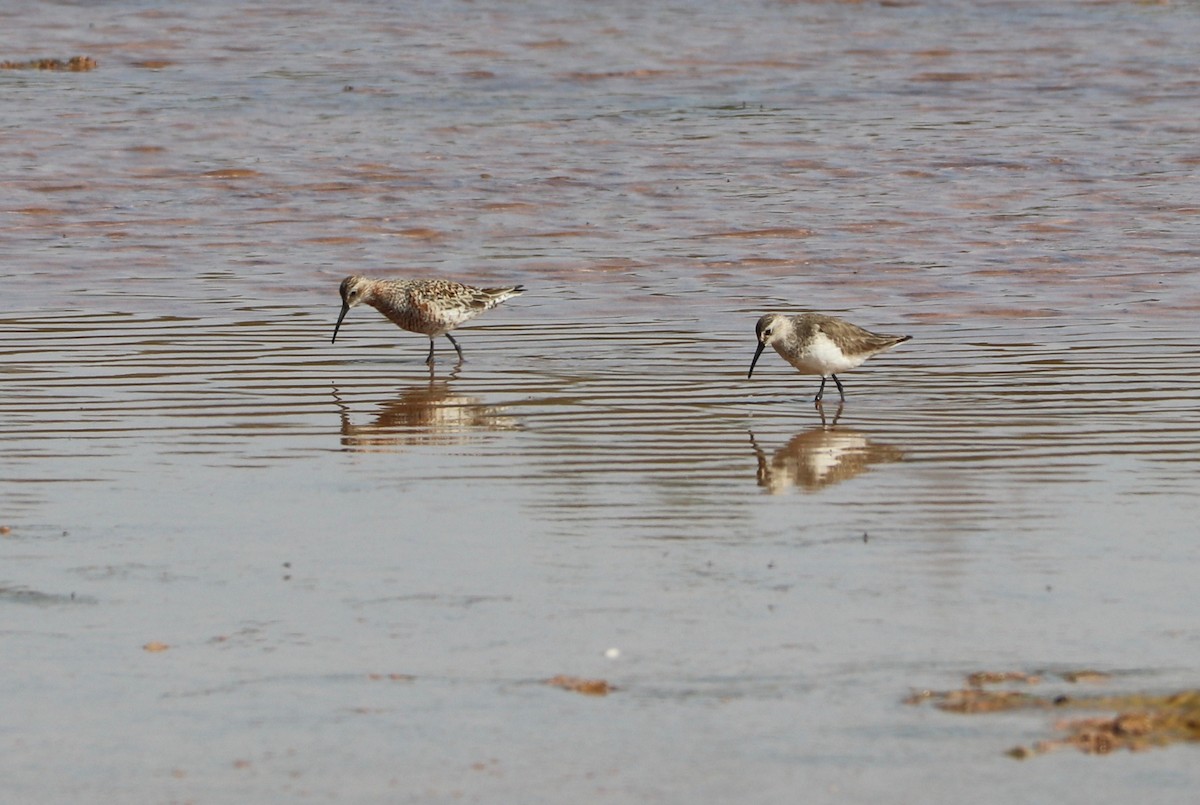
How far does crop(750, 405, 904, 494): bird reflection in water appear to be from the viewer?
985 centimetres

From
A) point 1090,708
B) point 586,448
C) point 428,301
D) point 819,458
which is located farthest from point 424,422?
point 1090,708

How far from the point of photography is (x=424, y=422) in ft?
38.4

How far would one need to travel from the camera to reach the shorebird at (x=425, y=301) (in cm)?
1407

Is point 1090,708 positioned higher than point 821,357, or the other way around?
point 1090,708

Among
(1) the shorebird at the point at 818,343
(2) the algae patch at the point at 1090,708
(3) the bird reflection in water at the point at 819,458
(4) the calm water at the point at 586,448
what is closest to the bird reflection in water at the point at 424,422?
(4) the calm water at the point at 586,448

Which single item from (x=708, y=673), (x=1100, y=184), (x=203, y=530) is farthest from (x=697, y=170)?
(x=708, y=673)

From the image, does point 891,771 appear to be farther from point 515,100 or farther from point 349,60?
point 349,60

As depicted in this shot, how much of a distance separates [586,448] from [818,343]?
213 centimetres

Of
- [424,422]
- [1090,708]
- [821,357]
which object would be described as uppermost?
[1090,708]

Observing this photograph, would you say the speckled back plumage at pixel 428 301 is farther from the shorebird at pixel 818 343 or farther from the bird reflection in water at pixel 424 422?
the shorebird at pixel 818 343

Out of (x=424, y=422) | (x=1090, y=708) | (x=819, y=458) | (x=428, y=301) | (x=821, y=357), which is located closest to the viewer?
(x=1090, y=708)

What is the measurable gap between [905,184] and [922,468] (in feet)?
37.6

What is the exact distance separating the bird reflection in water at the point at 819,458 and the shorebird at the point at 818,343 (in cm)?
82

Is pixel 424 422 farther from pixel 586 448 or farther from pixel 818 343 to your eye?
pixel 818 343
